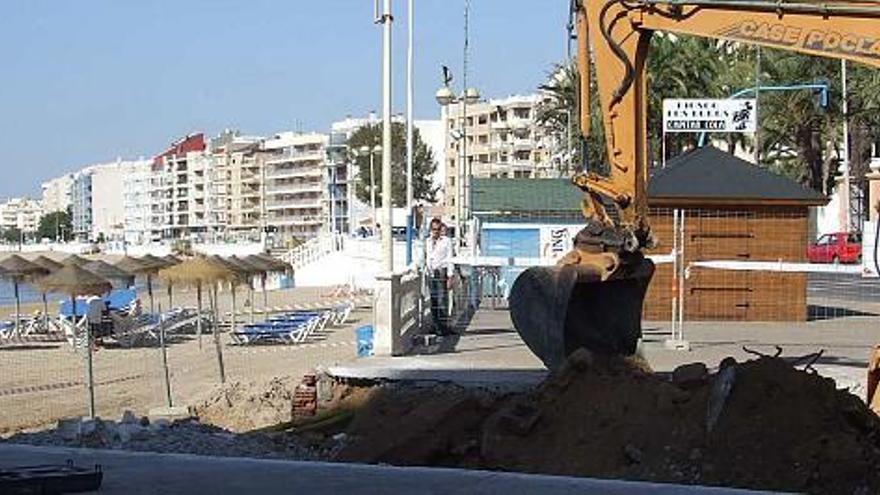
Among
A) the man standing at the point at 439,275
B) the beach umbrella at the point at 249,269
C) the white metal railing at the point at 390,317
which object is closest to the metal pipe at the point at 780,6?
the white metal railing at the point at 390,317

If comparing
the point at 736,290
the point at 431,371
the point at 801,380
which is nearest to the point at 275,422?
the point at 431,371

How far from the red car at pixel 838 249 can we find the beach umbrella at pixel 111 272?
21.3 meters

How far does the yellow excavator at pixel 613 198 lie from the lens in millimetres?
13188

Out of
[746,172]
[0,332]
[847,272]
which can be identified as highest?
[746,172]

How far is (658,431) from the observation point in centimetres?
1083

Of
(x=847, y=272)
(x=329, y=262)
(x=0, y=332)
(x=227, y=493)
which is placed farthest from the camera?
(x=329, y=262)

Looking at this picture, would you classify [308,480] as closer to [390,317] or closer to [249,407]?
[249,407]

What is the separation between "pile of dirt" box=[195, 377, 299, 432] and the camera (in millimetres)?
16469

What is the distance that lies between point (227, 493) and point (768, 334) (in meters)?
15.9

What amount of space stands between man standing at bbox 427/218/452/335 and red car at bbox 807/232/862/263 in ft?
72.1

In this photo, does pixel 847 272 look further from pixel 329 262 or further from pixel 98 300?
pixel 329 262

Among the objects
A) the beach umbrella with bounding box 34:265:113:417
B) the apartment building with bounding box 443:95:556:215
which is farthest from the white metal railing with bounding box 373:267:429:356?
the apartment building with bounding box 443:95:556:215

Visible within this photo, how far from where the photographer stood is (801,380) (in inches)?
412

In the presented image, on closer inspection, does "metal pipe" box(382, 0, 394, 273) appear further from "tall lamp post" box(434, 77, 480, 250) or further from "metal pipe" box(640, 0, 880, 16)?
"tall lamp post" box(434, 77, 480, 250)
